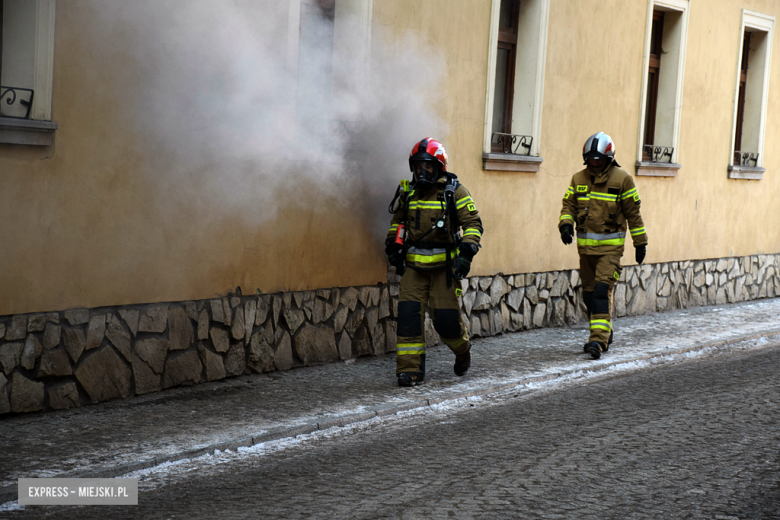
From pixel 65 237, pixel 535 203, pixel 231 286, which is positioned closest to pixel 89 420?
pixel 65 237

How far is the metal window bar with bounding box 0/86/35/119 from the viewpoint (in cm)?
560

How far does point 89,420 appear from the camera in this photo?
223 inches

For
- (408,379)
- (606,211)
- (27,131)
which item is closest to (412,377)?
(408,379)

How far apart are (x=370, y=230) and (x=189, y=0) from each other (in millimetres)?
2726

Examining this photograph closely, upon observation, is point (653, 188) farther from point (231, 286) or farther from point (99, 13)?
point (99, 13)

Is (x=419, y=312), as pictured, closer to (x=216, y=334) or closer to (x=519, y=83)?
(x=216, y=334)

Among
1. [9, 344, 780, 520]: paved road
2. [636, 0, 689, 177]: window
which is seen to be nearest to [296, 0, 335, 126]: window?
[9, 344, 780, 520]: paved road

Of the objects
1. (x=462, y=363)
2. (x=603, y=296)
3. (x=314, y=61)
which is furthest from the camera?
(x=603, y=296)

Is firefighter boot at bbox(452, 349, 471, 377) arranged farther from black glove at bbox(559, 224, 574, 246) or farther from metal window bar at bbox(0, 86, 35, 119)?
metal window bar at bbox(0, 86, 35, 119)

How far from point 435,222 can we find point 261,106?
1.73 metres

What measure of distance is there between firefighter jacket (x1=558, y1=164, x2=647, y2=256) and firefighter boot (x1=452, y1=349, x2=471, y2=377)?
5.97 feet

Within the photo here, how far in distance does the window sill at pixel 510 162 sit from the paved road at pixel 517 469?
128 inches

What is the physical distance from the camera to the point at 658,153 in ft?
38.7

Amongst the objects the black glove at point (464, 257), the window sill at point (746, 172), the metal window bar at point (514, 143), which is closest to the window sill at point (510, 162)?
the metal window bar at point (514, 143)
